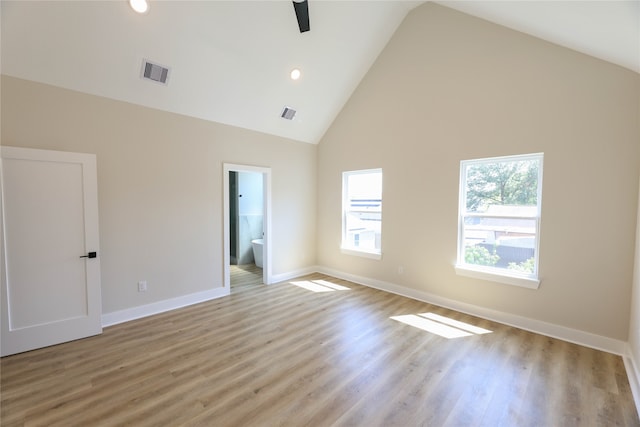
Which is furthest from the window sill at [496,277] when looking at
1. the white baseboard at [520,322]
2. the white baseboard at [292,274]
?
the white baseboard at [292,274]

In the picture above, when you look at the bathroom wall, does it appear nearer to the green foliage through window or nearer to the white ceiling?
the white ceiling

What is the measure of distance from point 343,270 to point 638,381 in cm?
373

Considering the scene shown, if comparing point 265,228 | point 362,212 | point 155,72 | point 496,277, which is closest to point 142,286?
point 265,228

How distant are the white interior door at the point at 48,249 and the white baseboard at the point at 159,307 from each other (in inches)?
8.7

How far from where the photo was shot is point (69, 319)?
2.85m

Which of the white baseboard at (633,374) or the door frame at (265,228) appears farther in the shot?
the door frame at (265,228)

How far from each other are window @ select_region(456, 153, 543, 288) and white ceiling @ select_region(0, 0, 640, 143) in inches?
50.0

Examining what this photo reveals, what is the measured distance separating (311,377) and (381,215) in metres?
2.88

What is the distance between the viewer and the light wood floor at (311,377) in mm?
1880

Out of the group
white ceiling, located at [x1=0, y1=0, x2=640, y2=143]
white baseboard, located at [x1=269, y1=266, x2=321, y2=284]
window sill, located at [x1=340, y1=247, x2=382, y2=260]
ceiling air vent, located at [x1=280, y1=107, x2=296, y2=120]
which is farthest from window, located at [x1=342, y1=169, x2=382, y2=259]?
white ceiling, located at [x1=0, y1=0, x2=640, y2=143]

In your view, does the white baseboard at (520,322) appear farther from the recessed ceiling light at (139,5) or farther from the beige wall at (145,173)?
the recessed ceiling light at (139,5)

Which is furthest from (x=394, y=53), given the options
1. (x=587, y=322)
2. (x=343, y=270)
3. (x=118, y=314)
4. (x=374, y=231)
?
(x=118, y=314)

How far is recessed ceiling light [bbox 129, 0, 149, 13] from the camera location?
2494 mm

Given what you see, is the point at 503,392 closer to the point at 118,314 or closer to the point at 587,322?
the point at 587,322
